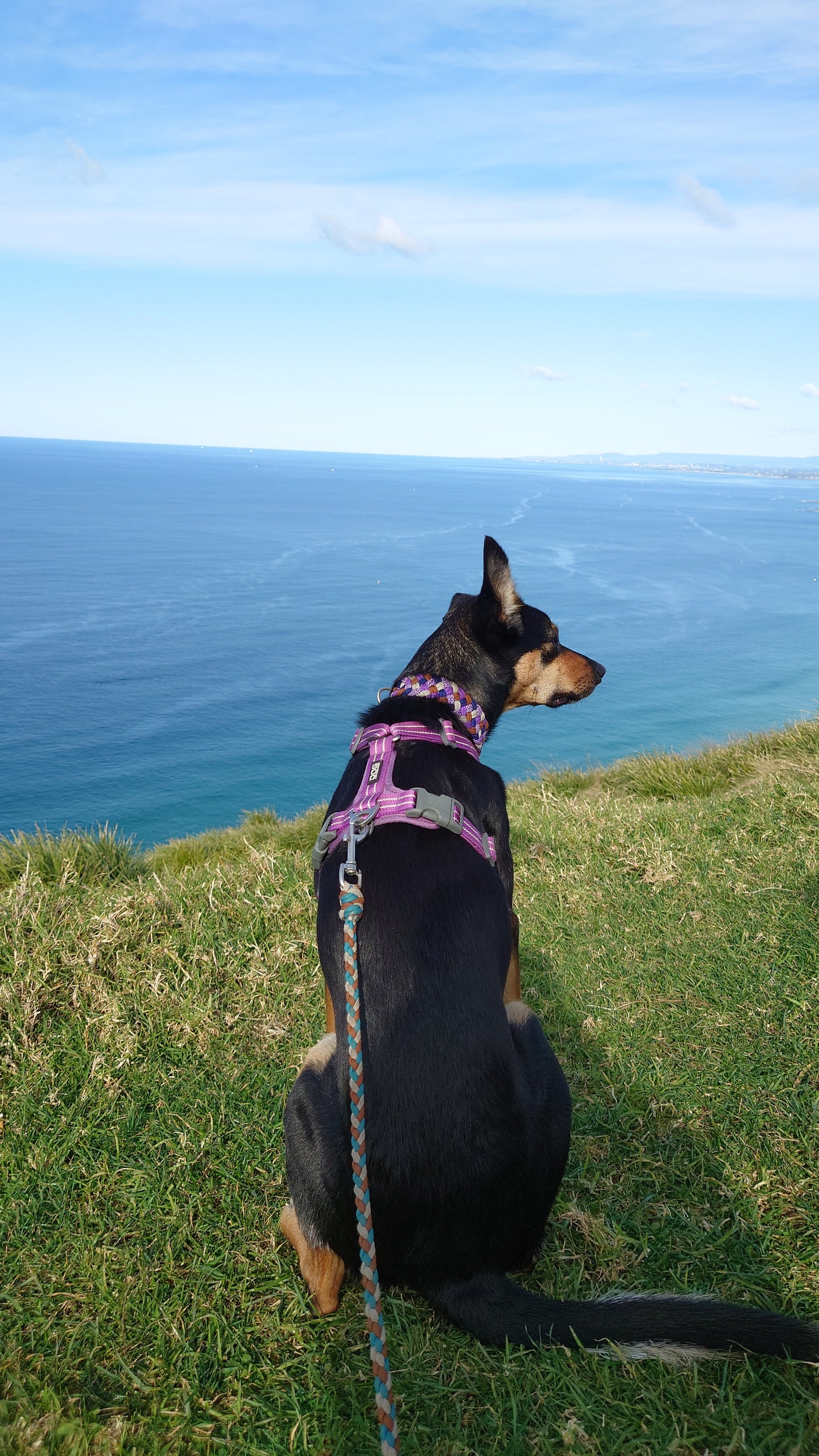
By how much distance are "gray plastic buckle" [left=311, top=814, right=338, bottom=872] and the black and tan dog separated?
196 mm

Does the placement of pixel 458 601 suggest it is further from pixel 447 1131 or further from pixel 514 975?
pixel 447 1131

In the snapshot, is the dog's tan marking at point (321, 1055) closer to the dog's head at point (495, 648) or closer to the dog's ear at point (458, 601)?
the dog's head at point (495, 648)

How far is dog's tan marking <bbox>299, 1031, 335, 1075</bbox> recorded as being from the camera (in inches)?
119

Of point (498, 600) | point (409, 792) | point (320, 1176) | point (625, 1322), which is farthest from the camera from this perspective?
point (498, 600)

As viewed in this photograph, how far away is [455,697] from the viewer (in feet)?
13.2

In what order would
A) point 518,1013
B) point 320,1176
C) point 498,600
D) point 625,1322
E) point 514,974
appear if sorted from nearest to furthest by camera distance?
point 625,1322 < point 320,1176 < point 518,1013 < point 514,974 < point 498,600

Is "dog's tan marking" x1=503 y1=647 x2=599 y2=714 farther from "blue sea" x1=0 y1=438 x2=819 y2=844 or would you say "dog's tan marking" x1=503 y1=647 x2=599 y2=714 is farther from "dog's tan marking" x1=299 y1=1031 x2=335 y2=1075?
"blue sea" x1=0 y1=438 x2=819 y2=844

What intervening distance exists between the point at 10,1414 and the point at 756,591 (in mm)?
102458

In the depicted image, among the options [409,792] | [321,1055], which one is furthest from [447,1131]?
[409,792]

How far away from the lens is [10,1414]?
245 cm

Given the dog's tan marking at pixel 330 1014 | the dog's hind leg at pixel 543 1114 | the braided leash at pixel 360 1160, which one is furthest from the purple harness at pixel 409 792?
the dog's hind leg at pixel 543 1114

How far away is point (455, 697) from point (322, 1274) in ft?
7.78

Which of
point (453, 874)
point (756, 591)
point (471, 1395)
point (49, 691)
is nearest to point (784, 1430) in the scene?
point (471, 1395)

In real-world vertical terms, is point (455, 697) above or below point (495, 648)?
below
